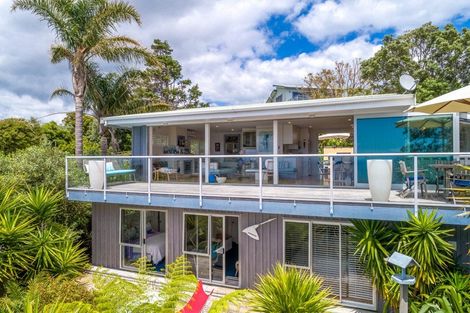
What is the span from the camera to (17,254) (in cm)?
880

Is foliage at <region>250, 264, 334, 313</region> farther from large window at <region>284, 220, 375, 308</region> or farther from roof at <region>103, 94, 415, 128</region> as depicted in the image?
roof at <region>103, 94, 415, 128</region>

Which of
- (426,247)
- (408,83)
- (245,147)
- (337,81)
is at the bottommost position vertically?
(426,247)

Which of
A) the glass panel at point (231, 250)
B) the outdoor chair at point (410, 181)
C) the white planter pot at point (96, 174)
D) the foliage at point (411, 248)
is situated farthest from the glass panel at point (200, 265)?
the outdoor chair at point (410, 181)

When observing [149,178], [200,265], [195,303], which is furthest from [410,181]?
[149,178]

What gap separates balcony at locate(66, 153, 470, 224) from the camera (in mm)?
7156

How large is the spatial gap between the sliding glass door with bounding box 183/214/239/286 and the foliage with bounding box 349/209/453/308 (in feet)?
14.7

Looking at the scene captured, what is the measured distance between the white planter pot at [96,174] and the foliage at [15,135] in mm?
25119

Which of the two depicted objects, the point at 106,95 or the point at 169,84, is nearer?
the point at 106,95

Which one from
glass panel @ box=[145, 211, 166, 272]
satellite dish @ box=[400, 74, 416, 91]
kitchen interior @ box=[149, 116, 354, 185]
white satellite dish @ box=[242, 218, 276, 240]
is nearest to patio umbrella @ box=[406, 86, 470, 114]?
kitchen interior @ box=[149, 116, 354, 185]

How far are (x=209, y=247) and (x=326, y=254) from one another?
3877mm

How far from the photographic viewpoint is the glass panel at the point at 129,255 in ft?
37.4

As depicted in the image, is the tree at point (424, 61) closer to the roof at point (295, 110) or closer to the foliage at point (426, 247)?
the roof at point (295, 110)

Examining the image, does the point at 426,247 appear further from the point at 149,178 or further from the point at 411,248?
the point at 149,178

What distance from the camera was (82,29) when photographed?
554 inches
